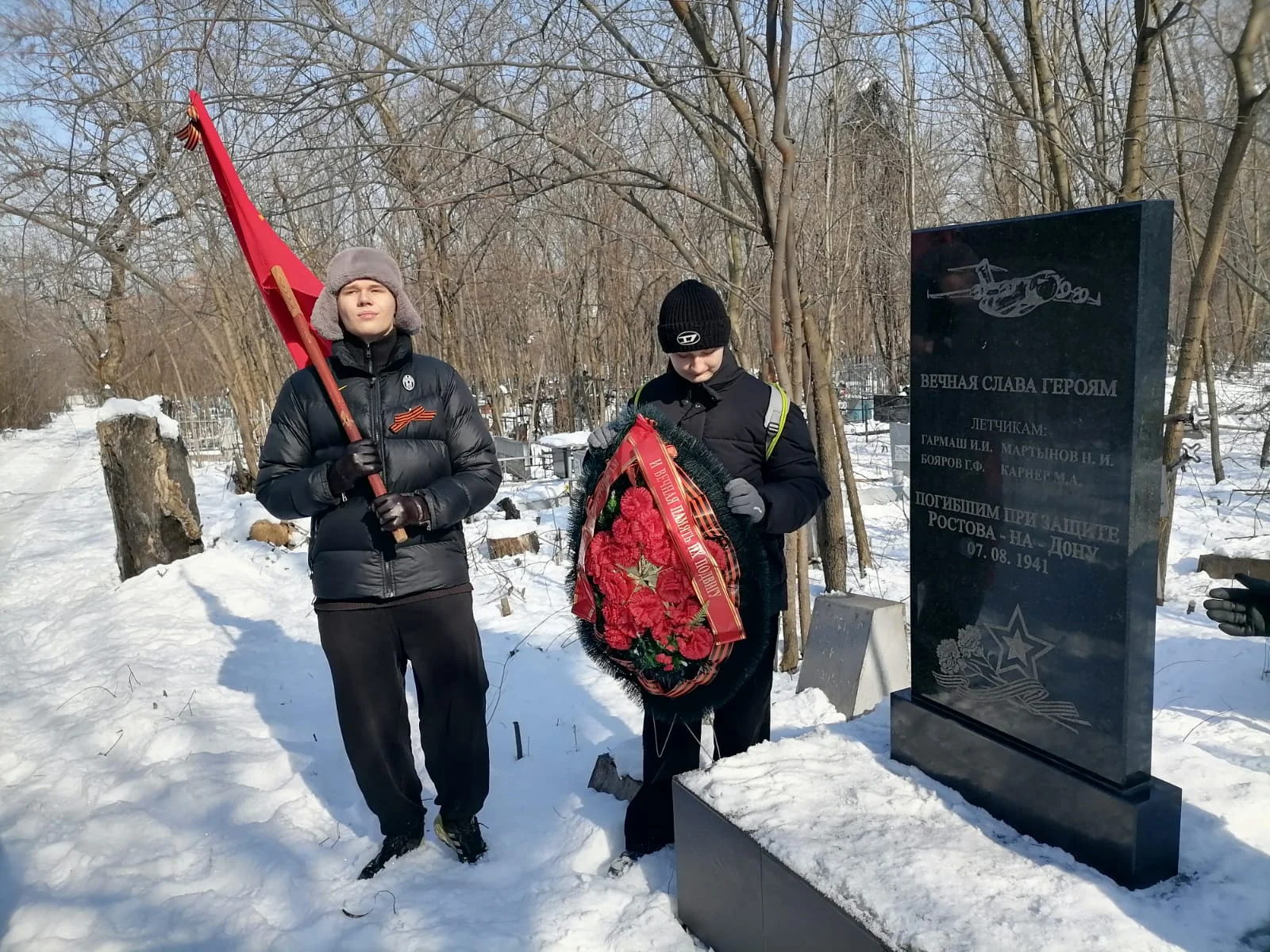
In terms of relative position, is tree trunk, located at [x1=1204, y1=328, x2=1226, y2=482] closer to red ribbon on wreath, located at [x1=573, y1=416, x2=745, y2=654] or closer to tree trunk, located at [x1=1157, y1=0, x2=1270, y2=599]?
tree trunk, located at [x1=1157, y1=0, x2=1270, y2=599]

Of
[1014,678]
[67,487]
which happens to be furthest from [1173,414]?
[67,487]

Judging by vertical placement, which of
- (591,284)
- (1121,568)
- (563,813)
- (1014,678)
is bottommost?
(563,813)

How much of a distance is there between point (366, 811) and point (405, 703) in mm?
782

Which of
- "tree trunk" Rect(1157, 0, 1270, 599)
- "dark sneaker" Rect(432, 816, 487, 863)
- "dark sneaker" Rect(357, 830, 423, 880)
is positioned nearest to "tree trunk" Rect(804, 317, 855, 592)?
"tree trunk" Rect(1157, 0, 1270, 599)

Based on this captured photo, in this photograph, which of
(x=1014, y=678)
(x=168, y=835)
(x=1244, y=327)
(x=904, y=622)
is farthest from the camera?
(x=1244, y=327)

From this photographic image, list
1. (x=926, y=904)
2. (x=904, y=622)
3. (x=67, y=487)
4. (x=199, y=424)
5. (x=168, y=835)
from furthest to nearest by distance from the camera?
(x=199, y=424), (x=67, y=487), (x=904, y=622), (x=168, y=835), (x=926, y=904)

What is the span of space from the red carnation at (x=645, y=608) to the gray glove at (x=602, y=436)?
492mm

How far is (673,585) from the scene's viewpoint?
2.55 metres

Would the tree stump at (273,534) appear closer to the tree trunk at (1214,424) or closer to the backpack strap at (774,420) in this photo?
the backpack strap at (774,420)

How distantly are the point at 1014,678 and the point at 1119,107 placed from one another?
17.7ft

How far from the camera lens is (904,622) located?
14.1 feet

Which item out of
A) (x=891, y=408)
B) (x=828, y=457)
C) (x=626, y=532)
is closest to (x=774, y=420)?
(x=626, y=532)

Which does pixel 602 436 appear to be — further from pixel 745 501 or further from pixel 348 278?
pixel 348 278

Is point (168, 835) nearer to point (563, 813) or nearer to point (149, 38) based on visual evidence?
point (563, 813)
